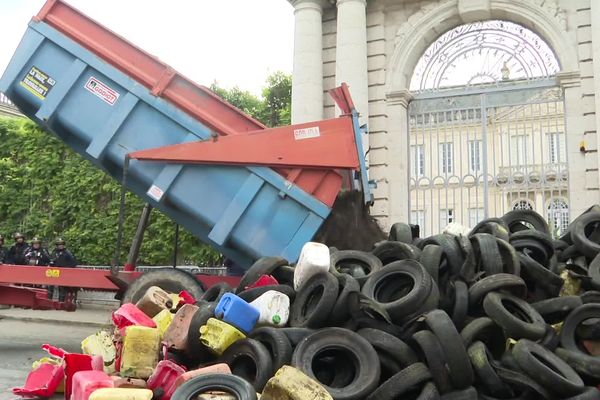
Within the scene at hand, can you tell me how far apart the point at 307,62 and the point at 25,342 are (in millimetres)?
7346

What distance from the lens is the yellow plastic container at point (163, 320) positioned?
4.75m

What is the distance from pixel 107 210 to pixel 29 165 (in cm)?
334

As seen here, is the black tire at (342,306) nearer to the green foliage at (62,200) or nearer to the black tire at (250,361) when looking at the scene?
the black tire at (250,361)

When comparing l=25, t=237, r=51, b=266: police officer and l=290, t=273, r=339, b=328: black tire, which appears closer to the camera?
l=290, t=273, r=339, b=328: black tire

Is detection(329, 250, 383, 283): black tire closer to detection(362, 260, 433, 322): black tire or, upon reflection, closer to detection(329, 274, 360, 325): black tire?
detection(362, 260, 433, 322): black tire

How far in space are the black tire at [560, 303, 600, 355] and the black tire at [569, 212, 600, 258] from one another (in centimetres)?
125

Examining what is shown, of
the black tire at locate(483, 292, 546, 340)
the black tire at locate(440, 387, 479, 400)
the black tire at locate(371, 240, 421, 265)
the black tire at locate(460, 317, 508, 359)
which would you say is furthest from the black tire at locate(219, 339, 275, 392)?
the black tire at locate(371, 240, 421, 265)

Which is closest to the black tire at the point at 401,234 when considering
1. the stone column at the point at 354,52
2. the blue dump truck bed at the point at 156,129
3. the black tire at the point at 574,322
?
the blue dump truck bed at the point at 156,129

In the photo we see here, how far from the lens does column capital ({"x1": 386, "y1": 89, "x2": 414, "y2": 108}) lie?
11328 mm

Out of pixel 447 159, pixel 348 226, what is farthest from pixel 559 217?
pixel 348 226

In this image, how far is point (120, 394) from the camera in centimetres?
337

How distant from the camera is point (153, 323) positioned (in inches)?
187

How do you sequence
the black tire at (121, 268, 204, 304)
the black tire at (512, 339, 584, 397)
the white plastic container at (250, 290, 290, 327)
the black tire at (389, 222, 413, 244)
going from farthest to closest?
the black tire at (121, 268, 204, 304) < the black tire at (389, 222, 413, 244) < the white plastic container at (250, 290, 290, 327) < the black tire at (512, 339, 584, 397)

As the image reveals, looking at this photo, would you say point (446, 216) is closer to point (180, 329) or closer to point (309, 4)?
point (309, 4)
